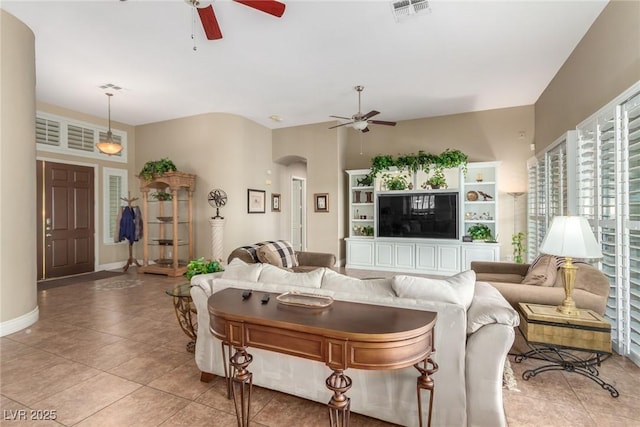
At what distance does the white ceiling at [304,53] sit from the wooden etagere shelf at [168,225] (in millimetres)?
1517

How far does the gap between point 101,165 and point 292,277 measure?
6621mm

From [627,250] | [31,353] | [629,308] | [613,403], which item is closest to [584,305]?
[629,308]

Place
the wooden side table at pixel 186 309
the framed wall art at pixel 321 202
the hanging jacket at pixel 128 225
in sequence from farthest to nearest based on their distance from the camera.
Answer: the framed wall art at pixel 321 202, the hanging jacket at pixel 128 225, the wooden side table at pixel 186 309

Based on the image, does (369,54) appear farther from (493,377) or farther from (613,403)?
(613,403)

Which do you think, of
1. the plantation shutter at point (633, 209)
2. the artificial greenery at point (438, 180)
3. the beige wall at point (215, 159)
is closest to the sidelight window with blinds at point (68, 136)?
the beige wall at point (215, 159)

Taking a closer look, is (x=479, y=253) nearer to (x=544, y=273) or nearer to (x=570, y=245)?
(x=544, y=273)

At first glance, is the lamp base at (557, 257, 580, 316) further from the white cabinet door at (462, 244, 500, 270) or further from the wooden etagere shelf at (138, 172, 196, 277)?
the wooden etagere shelf at (138, 172, 196, 277)

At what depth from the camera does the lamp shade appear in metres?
2.38

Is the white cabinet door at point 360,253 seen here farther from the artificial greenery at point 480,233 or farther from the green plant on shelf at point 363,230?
the artificial greenery at point 480,233

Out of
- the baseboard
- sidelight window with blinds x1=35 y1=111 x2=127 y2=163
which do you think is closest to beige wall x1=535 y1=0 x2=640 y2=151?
the baseboard

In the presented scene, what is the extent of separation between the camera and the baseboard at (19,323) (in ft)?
10.7

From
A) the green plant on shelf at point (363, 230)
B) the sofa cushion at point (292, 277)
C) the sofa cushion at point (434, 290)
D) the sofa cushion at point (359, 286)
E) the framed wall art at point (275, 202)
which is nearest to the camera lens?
the sofa cushion at point (434, 290)

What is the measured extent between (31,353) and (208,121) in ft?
16.0

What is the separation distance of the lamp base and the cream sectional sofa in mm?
925
